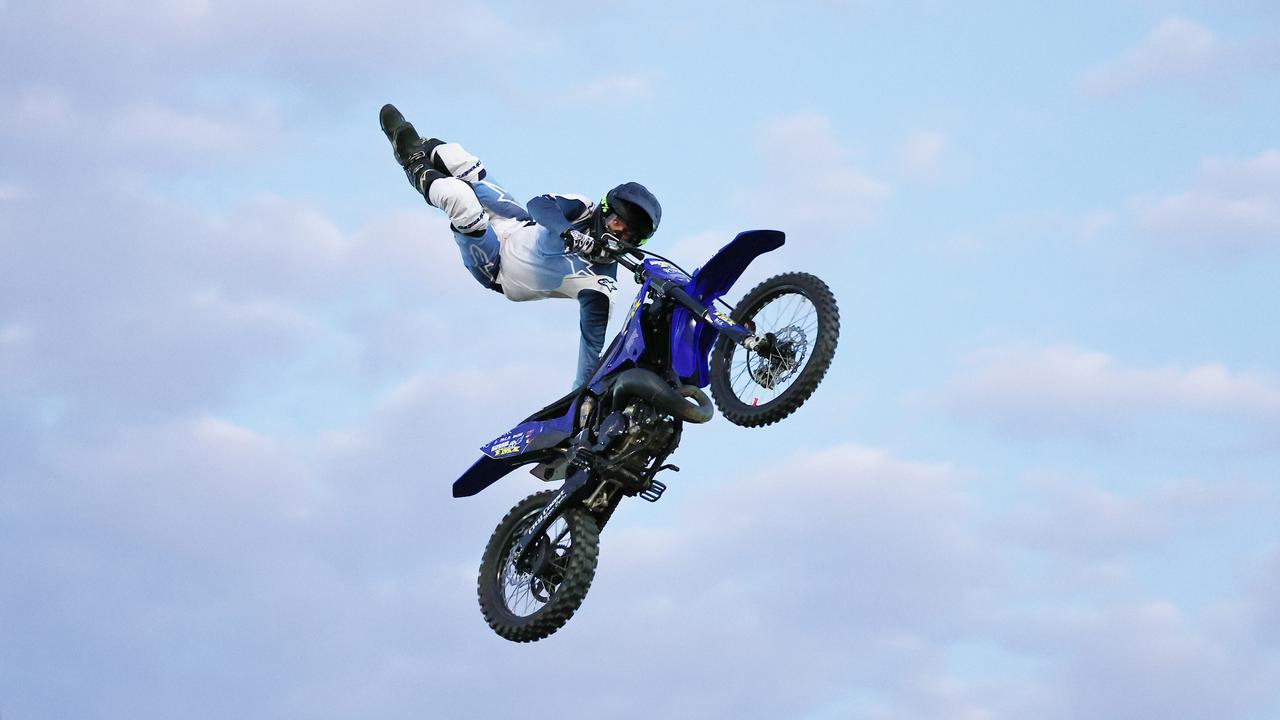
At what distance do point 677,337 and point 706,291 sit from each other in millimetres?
530

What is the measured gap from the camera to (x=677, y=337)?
63.3 feet

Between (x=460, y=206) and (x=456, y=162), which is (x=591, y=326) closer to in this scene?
(x=460, y=206)

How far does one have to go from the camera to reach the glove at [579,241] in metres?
20.0

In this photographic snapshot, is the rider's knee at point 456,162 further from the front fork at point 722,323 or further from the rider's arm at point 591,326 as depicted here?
the front fork at point 722,323

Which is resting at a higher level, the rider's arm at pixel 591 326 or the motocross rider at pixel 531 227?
the motocross rider at pixel 531 227

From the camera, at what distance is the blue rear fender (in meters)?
18.8

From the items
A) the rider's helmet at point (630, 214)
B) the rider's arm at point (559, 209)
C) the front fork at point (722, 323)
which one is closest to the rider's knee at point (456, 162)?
the rider's arm at point (559, 209)

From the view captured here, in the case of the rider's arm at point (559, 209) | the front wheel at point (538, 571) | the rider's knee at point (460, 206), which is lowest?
the front wheel at point (538, 571)

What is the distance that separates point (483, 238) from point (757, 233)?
384 cm

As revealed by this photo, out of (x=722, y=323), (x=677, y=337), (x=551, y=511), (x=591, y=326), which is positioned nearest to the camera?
(x=722, y=323)

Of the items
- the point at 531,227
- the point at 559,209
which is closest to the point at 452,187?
the point at 531,227

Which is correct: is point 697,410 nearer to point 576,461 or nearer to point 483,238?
point 576,461

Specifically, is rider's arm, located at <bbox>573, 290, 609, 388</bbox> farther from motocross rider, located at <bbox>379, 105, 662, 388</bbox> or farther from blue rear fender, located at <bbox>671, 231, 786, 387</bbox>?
blue rear fender, located at <bbox>671, 231, 786, 387</bbox>

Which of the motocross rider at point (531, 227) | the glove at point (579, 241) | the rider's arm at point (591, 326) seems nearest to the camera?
the glove at point (579, 241)
